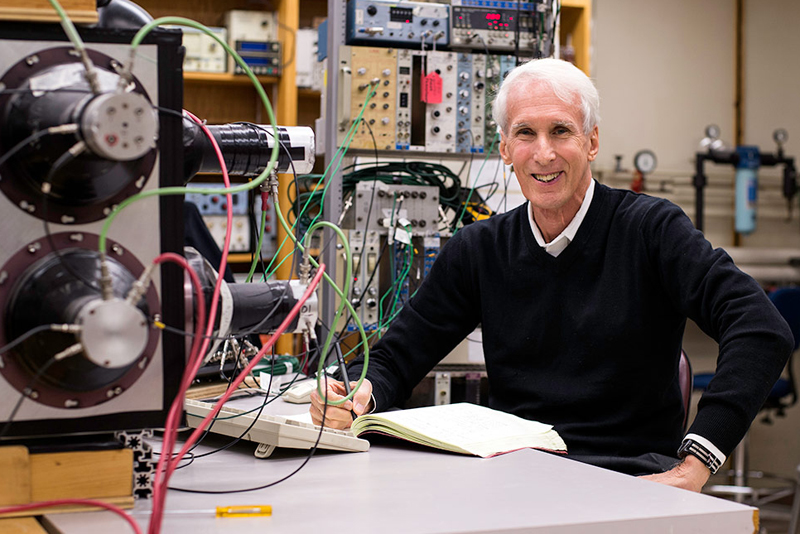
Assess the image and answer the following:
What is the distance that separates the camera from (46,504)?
85 cm

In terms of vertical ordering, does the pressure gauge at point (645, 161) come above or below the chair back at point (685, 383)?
above

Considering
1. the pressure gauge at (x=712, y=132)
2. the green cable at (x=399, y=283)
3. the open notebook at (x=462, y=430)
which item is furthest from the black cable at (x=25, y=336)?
the pressure gauge at (x=712, y=132)

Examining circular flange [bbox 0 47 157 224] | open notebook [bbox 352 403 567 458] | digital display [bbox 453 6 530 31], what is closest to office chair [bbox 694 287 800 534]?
digital display [bbox 453 6 530 31]

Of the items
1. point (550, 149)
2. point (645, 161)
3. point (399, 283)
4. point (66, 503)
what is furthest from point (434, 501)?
point (645, 161)

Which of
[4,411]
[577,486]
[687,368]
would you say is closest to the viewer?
[4,411]

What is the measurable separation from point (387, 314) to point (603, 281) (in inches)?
54.5

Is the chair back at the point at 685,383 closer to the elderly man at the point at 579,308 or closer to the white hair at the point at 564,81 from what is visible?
the elderly man at the point at 579,308

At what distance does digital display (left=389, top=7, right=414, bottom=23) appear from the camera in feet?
10.2

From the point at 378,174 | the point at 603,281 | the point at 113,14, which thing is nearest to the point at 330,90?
the point at 378,174

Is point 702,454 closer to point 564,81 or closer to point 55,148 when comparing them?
point 564,81

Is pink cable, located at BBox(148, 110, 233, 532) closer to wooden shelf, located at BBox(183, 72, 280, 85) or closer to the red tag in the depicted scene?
the red tag

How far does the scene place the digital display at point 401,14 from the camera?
310 centimetres

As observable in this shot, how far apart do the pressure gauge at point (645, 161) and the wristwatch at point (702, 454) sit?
3639mm

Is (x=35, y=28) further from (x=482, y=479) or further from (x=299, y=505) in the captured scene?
(x=482, y=479)
